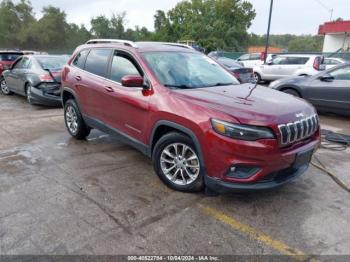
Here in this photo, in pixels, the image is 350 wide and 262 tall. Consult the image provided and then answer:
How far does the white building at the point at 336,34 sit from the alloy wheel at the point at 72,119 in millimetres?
37930

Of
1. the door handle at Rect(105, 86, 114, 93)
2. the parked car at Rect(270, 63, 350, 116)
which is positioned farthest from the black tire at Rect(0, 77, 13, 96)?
the parked car at Rect(270, 63, 350, 116)

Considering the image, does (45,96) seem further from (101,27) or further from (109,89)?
(101,27)

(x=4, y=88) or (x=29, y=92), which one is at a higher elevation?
(x=29, y=92)

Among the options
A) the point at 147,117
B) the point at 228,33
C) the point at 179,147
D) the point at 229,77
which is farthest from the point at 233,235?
the point at 228,33

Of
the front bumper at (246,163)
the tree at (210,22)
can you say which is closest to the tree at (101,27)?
the tree at (210,22)

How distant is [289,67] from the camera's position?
14.7 m

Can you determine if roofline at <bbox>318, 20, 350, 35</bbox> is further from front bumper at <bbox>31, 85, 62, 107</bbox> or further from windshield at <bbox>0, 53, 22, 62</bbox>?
front bumper at <bbox>31, 85, 62, 107</bbox>

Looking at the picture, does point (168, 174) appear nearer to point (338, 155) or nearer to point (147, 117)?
point (147, 117)

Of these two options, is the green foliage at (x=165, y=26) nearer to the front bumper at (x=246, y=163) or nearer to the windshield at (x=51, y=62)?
the windshield at (x=51, y=62)

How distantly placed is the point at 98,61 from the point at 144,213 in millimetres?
2776

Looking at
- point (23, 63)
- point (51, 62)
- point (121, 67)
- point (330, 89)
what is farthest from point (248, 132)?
point (23, 63)

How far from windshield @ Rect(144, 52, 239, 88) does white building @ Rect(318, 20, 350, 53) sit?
37389 mm

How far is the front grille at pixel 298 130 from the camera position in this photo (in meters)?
3.19

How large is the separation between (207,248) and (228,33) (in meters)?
54.6
